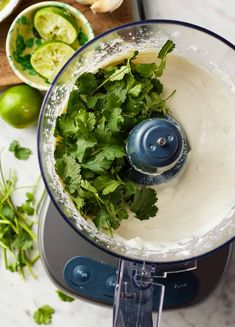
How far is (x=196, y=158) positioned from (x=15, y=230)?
36cm

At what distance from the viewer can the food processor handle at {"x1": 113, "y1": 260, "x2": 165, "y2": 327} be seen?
865 millimetres

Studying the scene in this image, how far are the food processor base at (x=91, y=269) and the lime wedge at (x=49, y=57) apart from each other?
0.70 feet

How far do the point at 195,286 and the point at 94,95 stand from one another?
36 centimetres

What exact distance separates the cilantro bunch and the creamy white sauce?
0.03m

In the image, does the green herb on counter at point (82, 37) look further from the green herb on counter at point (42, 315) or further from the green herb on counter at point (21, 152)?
the green herb on counter at point (42, 315)

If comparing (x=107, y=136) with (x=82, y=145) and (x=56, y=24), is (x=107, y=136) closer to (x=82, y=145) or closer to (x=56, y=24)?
(x=82, y=145)

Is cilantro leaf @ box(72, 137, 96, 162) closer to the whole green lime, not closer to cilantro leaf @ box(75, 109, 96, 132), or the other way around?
cilantro leaf @ box(75, 109, 96, 132)

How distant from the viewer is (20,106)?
3.37 feet

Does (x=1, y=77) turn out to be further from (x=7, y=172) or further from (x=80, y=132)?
(x=80, y=132)

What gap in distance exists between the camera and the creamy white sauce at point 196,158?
890mm

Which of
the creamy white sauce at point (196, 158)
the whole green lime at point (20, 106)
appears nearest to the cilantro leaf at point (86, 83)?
the creamy white sauce at point (196, 158)


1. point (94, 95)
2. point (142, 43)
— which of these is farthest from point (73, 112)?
point (142, 43)

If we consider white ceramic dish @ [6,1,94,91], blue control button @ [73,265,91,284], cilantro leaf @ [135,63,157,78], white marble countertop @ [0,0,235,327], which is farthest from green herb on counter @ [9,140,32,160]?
cilantro leaf @ [135,63,157,78]

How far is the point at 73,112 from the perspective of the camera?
0.85 meters
